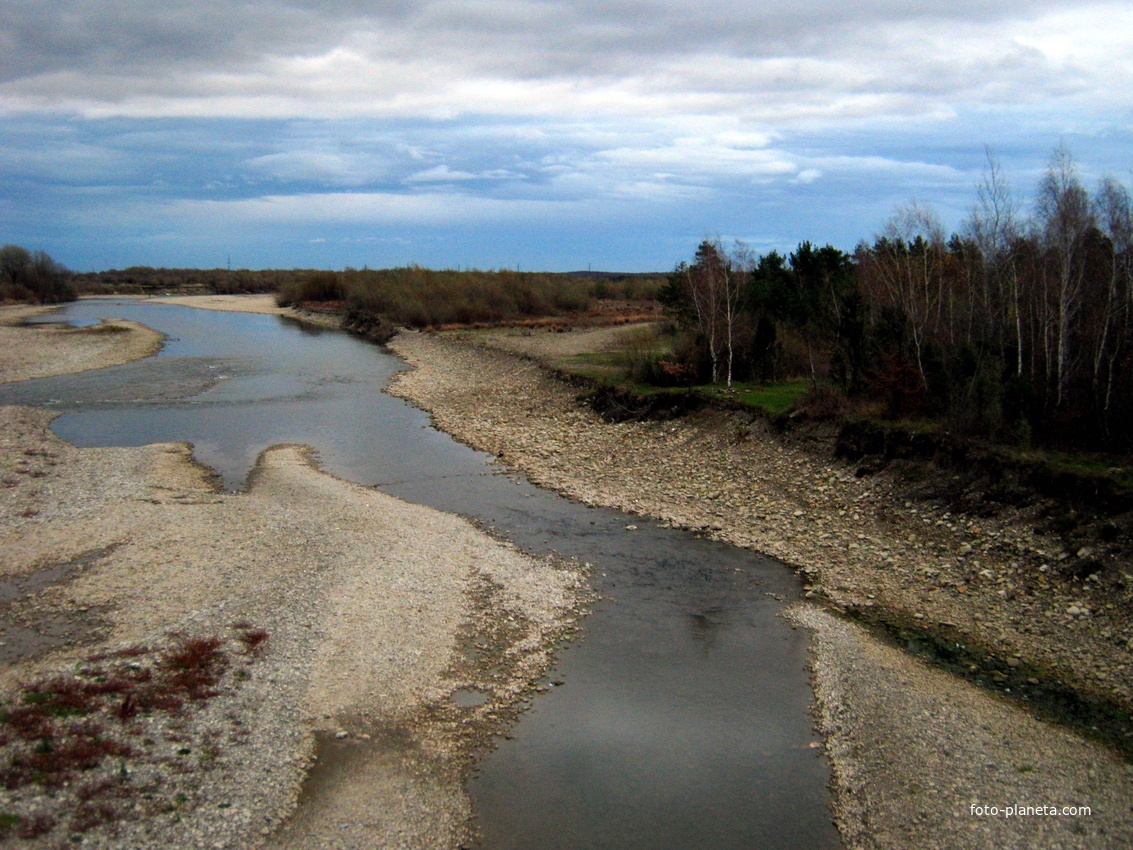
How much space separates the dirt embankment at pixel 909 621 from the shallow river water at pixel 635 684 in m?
0.60

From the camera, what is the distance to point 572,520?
16.7 m

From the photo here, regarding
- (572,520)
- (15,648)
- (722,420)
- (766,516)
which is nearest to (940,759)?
(766,516)

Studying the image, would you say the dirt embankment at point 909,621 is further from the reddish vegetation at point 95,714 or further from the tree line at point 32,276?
the tree line at point 32,276

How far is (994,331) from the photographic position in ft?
60.4

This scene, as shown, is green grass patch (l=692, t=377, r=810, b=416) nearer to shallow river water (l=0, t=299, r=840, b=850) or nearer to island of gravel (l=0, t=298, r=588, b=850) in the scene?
shallow river water (l=0, t=299, r=840, b=850)

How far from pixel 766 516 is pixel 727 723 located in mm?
7594

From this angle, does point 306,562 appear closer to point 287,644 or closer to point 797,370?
point 287,644

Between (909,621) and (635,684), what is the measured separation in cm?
451

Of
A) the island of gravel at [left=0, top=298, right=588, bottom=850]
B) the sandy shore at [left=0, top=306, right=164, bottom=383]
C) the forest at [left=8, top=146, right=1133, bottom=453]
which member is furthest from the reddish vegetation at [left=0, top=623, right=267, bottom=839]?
the sandy shore at [left=0, top=306, right=164, bottom=383]

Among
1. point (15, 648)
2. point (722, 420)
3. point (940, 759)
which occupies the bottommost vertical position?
point (940, 759)

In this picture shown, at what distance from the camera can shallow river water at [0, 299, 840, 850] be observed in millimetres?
7488

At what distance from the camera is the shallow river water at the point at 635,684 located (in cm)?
749

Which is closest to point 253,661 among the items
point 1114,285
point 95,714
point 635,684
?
point 95,714

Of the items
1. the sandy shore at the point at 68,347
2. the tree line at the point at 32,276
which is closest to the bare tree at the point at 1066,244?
the sandy shore at the point at 68,347
